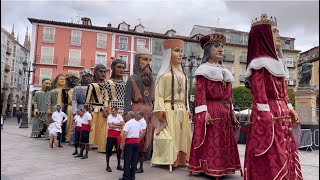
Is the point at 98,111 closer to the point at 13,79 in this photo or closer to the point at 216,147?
the point at 216,147

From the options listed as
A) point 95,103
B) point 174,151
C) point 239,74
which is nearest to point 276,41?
point 174,151

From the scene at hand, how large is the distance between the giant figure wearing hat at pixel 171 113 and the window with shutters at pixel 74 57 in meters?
33.2

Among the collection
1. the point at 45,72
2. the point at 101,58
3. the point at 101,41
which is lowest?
the point at 45,72

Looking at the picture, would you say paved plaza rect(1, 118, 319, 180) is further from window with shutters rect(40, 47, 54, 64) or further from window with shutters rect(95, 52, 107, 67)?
window with shutters rect(95, 52, 107, 67)

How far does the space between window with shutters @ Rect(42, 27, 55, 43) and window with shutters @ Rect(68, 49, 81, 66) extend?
103 inches

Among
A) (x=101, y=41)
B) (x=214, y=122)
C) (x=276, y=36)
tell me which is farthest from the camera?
(x=101, y=41)

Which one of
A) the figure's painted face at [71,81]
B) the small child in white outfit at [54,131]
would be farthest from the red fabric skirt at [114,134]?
the figure's painted face at [71,81]

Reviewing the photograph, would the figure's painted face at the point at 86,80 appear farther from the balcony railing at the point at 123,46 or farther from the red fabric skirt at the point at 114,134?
the balcony railing at the point at 123,46

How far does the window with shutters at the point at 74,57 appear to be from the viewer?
38531 mm

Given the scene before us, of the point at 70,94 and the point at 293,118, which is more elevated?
the point at 70,94

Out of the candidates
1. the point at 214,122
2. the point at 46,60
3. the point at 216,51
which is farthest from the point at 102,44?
the point at 214,122

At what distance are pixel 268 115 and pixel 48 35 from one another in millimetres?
36957

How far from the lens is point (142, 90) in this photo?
720cm

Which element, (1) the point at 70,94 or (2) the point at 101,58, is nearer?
(1) the point at 70,94
